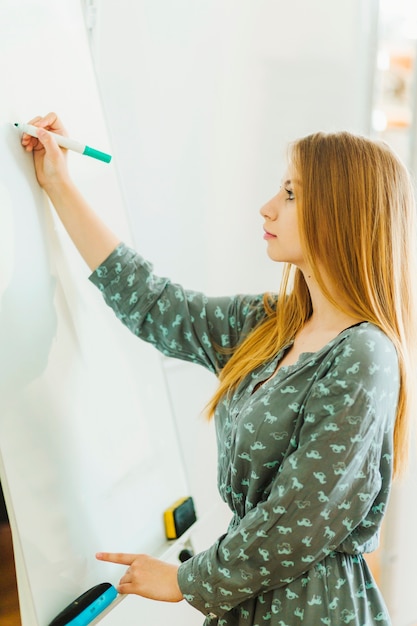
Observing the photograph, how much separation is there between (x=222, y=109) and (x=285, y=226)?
0.68 metres

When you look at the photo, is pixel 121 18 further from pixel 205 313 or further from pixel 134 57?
pixel 205 313

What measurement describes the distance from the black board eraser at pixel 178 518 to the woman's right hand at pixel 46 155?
59cm

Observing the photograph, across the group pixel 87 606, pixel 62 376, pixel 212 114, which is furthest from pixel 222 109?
pixel 87 606

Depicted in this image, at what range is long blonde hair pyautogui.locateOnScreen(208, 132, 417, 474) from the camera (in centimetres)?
106

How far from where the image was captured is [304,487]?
954 mm

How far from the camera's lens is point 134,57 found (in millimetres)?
1529

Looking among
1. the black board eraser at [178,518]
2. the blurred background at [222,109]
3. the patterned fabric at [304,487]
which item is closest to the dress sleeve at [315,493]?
the patterned fabric at [304,487]

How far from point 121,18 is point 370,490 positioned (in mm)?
1059

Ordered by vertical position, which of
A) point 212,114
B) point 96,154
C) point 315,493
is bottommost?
point 315,493

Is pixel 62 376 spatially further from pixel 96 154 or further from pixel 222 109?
pixel 222 109

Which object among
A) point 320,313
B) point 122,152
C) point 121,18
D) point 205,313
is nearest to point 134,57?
point 121,18

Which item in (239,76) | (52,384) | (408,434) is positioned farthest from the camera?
(239,76)

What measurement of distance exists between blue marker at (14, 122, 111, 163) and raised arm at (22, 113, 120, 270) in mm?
11

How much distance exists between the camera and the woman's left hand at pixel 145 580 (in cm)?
102
